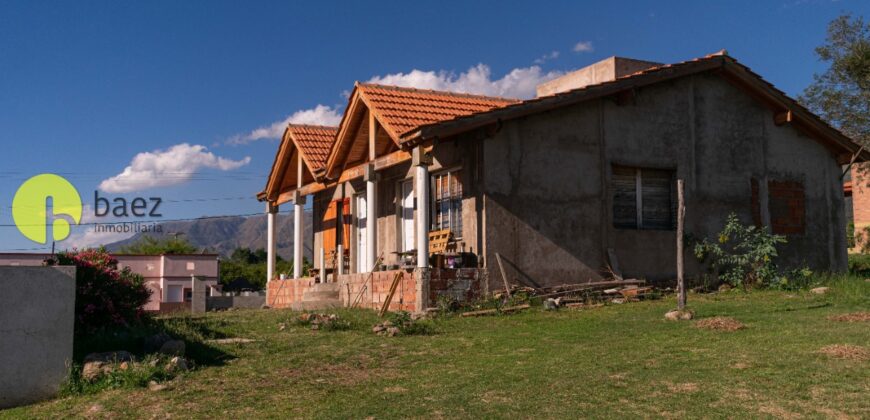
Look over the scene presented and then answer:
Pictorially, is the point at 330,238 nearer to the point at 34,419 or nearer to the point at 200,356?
the point at 200,356

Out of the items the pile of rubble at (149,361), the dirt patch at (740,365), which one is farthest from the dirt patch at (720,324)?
the pile of rubble at (149,361)

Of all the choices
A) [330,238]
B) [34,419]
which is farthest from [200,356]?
[330,238]

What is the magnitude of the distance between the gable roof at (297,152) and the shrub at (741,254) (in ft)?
32.2

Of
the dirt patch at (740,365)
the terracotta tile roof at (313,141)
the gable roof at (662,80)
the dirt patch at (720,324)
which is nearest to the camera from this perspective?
the dirt patch at (740,365)

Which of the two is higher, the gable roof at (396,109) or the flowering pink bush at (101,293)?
the gable roof at (396,109)

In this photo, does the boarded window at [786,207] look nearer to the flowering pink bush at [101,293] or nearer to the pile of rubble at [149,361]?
the flowering pink bush at [101,293]

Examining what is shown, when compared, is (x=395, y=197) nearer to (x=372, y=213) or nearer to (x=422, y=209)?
(x=372, y=213)

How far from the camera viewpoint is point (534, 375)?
33.6 ft

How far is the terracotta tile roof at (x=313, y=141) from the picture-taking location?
77.4 ft

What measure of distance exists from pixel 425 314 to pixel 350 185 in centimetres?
820

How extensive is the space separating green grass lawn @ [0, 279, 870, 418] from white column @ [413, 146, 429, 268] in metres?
2.65

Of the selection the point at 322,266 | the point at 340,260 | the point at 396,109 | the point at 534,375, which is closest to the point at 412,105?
the point at 396,109

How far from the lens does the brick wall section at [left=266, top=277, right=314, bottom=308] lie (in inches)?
966

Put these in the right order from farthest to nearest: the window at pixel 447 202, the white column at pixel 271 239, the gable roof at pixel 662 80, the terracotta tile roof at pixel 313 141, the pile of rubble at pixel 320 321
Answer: the white column at pixel 271 239
the terracotta tile roof at pixel 313 141
the window at pixel 447 202
the gable roof at pixel 662 80
the pile of rubble at pixel 320 321
